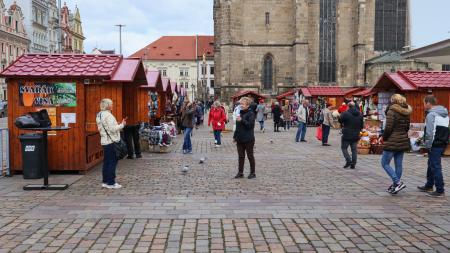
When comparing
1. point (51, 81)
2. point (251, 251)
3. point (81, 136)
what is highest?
point (51, 81)

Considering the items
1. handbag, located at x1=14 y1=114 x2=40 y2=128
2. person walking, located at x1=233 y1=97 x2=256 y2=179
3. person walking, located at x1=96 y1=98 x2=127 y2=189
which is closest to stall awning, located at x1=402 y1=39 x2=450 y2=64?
person walking, located at x1=233 y1=97 x2=256 y2=179

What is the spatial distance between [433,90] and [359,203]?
10001mm

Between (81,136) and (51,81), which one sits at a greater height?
(51,81)

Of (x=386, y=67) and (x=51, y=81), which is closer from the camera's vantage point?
(x=51, y=81)

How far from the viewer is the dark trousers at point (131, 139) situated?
14925 mm

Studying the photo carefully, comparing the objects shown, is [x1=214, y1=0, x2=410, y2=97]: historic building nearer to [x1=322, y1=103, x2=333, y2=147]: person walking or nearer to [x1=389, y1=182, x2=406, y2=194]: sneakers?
[x1=322, y1=103, x2=333, y2=147]: person walking

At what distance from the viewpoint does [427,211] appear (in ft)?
25.5

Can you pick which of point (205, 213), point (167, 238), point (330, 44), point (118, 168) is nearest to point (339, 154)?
point (118, 168)

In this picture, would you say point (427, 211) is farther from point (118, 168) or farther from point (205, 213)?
point (118, 168)

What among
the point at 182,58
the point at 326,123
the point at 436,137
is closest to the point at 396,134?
the point at 436,137

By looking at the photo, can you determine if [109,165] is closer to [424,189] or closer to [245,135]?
[245,135]

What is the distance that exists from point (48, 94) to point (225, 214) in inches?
235

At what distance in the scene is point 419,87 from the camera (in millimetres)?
16625

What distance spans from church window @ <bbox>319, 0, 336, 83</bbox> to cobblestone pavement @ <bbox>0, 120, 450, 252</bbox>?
43.5 meters
